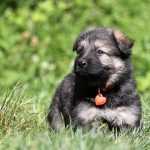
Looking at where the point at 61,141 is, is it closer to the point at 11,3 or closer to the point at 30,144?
the point at 30,144

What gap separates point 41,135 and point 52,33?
26.9 ft

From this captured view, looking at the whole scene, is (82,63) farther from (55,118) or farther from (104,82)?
(55,118)

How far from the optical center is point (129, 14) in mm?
15453

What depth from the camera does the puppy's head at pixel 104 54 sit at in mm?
7355

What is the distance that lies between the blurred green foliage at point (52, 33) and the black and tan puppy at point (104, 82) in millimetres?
4353

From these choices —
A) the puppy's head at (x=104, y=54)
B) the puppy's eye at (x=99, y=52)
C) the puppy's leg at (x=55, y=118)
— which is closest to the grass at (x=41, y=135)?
the puppy's leg at (x=55, y=118)

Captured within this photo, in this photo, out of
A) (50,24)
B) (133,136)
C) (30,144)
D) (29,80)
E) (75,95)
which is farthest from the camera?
(50,24)

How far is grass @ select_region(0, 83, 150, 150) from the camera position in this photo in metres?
5.85

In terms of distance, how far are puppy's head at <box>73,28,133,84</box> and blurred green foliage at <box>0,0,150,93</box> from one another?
4.38m

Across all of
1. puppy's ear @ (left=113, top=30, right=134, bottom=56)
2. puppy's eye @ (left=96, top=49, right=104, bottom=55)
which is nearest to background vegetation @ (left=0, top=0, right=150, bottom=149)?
puppy's ear @ (left=113, top=30, right=134, bottom=56)

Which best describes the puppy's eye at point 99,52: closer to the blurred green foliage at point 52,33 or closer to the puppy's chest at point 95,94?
the puppy's chest at point 95,94

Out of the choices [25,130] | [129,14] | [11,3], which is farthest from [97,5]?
[25,130]

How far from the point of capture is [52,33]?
47.4 ft

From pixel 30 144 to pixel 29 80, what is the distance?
7.20m
